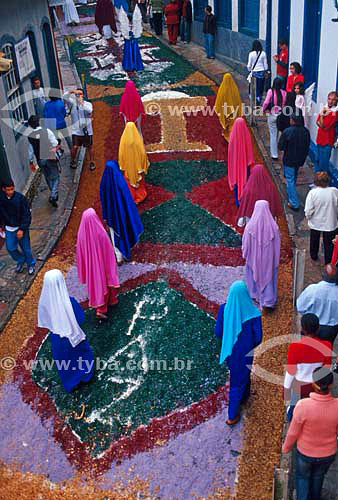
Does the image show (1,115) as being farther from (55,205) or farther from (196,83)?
(196,83)

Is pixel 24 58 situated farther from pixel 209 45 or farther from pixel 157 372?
pixel 209 45

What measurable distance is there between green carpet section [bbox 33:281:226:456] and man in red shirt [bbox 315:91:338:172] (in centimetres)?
428

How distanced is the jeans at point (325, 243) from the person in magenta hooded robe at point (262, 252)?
1261 millimetres

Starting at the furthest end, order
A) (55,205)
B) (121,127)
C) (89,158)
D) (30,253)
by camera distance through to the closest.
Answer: (121,127) < (89,158) < (55,205) < (30,253)

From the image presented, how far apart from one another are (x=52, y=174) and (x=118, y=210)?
3.00 m

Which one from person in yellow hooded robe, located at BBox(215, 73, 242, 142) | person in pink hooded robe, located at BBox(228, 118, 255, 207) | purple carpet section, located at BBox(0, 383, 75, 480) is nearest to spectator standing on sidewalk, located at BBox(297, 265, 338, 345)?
purple carpet section, located at BBox(0, 383, 75, 480)

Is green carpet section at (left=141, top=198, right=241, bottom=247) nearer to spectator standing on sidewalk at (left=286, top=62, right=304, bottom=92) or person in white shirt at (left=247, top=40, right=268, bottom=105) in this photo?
spectator standing on sidewalk at (left=286, top=62, right=304, bottom=92)

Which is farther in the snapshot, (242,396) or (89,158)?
(89,158)

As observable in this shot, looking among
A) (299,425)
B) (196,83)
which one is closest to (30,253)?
(299,425)

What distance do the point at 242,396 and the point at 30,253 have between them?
4.70 m

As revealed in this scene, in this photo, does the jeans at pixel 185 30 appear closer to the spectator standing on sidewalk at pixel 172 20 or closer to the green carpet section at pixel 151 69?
the spectator standing on sidewalk at pixel 172 20

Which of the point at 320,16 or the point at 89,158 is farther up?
the point at 320,16

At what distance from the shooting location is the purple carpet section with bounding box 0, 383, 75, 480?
6383mm

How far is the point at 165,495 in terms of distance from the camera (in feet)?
19.6
